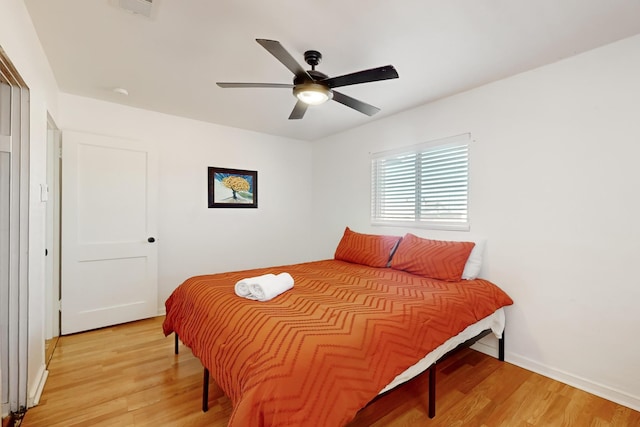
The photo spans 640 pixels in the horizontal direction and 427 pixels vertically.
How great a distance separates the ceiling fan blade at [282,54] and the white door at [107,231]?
2270mm

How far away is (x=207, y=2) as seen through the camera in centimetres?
165

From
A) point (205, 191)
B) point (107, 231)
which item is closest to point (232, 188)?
point (205, 191)

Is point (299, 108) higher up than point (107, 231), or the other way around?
point (299, 108)

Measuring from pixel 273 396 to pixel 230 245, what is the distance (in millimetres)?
3050

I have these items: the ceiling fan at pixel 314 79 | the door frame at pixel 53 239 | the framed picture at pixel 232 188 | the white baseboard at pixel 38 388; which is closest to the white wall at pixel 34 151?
the white baseboard at pixel 38 388

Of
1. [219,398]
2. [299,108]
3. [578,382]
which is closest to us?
[219,398]

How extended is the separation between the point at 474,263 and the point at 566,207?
2.58 ft

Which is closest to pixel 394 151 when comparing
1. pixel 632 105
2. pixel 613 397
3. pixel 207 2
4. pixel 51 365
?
pixel 632 105

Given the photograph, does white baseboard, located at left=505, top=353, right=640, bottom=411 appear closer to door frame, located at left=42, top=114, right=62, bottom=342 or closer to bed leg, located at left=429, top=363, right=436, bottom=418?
bed leg, located at left=429, top=363, right=436, bottom=418

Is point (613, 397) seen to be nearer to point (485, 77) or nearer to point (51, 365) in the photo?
point (485, 77)

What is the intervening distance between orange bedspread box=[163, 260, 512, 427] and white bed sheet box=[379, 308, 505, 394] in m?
0.10

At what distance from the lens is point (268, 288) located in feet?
6.18

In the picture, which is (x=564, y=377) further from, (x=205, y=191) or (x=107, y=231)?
(x=107, y=231)

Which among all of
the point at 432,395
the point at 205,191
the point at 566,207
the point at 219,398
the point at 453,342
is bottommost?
the point at 219,398
